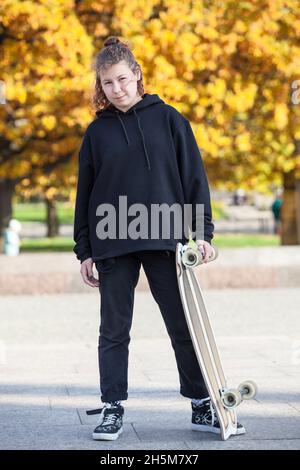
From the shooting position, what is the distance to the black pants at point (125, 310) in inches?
201

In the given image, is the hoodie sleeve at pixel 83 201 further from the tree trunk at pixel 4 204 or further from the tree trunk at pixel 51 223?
the tree trunk at pixel 51 223

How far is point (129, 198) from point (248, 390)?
39.2 inches

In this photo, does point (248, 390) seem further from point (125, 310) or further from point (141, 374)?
point (141, 374)

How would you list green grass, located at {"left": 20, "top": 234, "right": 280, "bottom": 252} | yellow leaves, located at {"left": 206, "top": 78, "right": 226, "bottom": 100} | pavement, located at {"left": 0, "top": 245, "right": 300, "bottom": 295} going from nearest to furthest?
1. pavement, located at {"left": 0, "top": 245, "right": 300, "bottom": 295}
2. yellow leaves, located at {"left": 206, "top": 78, "right": 226, "bottom": 100}
3. green grass, located at {"left": 20, "top": 234, "right": 280, "bottom": 252}

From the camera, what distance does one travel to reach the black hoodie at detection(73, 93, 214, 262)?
507cm

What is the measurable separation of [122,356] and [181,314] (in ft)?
1.08

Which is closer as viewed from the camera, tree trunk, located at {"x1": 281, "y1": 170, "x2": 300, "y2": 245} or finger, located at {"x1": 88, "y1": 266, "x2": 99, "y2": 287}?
finger, located at {"x1": 88, "y1": 266, "x2": 99, "y2": 287}

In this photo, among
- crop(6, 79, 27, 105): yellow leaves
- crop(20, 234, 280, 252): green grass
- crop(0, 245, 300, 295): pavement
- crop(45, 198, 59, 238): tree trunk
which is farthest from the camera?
crop(45, 198, 59, 238): tree trunk

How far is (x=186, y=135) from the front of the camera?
16.9 feet

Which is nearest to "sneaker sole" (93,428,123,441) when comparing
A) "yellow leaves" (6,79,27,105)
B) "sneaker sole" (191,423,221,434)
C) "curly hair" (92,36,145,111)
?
"sneaker sole" (191,423,221,434)

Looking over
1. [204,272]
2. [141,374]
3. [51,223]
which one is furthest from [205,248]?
[51,223]

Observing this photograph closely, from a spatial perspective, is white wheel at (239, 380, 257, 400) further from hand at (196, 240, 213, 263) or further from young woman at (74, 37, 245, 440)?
hand at (196, 240, 213, 263)

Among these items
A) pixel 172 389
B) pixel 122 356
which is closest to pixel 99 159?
pixel 122 356

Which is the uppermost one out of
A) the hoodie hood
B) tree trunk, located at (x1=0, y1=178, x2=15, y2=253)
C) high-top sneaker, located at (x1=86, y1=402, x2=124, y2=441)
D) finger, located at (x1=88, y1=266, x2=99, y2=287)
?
tree trunk, located at (x1=0, y1=178, x2=15, y2=253)
